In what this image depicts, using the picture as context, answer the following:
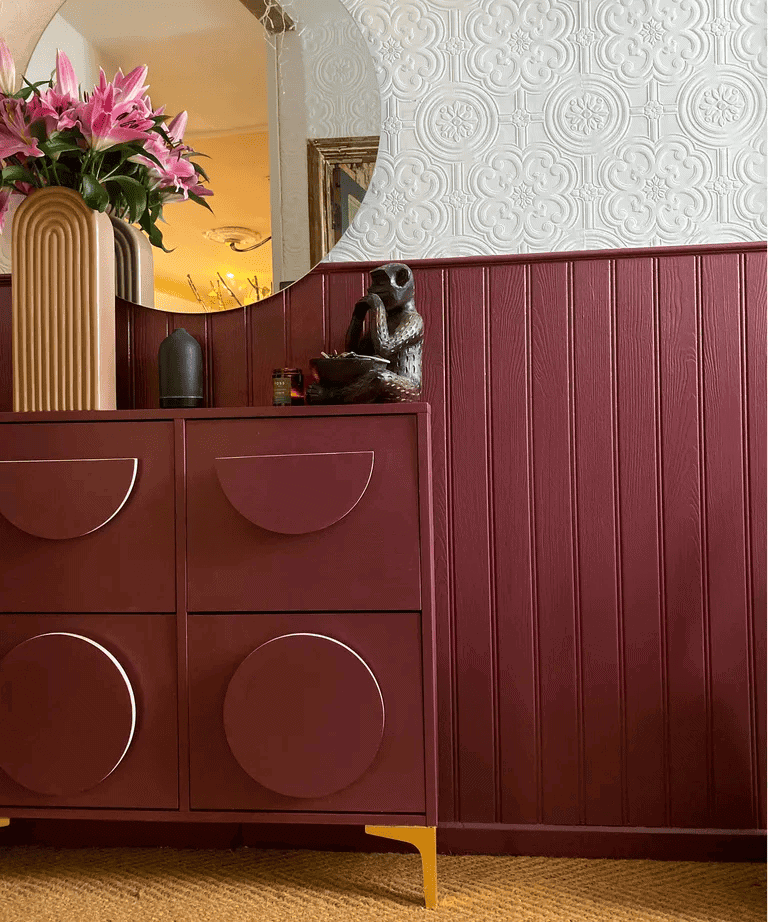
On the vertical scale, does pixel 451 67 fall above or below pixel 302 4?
below

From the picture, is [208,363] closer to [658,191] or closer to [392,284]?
[392,284]

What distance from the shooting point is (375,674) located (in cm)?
138

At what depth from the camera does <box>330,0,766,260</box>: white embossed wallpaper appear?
1.69m

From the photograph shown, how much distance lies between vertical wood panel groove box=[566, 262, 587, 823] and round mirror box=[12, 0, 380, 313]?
0.55 meters

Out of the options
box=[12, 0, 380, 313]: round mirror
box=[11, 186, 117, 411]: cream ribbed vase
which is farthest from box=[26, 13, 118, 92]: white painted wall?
box=[11, 186, 117, 411]: cream ribbed vase

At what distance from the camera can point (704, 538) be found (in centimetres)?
167

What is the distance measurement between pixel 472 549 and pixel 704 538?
1.61 ft

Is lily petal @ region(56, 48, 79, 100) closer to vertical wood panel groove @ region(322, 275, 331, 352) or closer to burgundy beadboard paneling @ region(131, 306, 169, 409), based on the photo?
burgundy beadboard paneling @ region(131, 306, 169, 409)

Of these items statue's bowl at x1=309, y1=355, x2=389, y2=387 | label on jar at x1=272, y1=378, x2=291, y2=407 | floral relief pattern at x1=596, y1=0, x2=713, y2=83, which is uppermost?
floral relief pattern at x1=596, y1=0, x2=713, y2=83

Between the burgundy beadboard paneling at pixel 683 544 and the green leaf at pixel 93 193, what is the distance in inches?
45.3

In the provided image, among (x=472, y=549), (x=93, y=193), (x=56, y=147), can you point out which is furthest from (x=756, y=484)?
(x=56, y=147)

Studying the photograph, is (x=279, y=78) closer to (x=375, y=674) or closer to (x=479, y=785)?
(x=375, y=674)

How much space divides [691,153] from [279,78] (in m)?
0.92

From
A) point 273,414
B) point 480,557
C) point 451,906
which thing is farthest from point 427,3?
point 451,906
